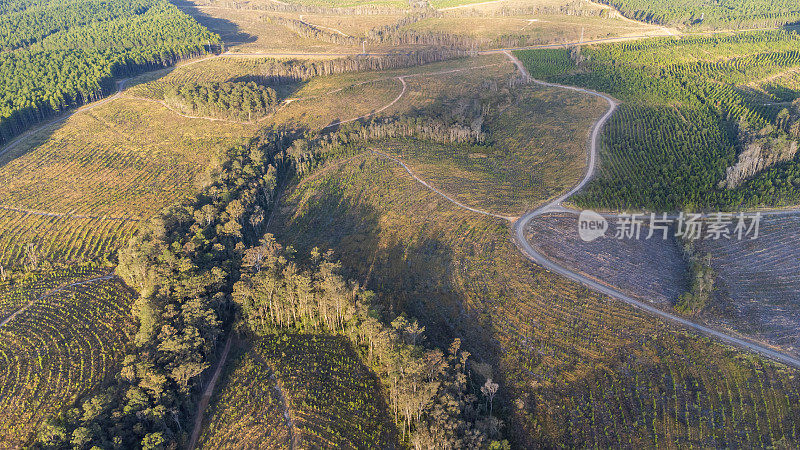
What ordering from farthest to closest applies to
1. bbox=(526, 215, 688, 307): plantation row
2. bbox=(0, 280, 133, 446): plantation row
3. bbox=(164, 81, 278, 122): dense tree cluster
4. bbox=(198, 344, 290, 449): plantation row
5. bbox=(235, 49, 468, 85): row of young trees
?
bbox=(235, 49, 468, 85): row of young trees < bbox=(164, 81, 278, 122): dense tree cluster < bbox=(526, 215, 688, 307): plantation row < bbox=(0, 280, 133, 446): plantation row < bbox=(198, 344, 290, 449): plantation row

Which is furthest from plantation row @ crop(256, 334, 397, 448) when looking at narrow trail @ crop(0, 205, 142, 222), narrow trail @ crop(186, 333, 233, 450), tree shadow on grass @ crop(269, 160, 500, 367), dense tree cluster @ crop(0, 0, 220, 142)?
dense tree cluster @ crop(0, 0, 220, 142)

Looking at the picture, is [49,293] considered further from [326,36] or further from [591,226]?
[326,36]

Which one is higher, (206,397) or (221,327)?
(221,327)

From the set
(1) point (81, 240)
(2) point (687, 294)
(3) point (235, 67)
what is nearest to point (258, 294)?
(1) point (81, 240)

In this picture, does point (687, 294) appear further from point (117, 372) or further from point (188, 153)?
point (188, 153)

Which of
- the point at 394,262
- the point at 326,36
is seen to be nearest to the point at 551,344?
the point at 394,262

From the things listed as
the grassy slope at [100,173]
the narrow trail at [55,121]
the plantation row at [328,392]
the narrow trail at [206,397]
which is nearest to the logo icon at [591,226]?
the plantation row at [328,392]

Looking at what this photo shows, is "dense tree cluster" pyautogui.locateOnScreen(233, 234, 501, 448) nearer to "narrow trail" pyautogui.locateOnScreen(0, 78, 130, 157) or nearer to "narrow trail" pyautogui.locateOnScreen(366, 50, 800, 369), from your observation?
"narrow trail" pyautogui.locateOnScreen(366, 50, 800, 369)
